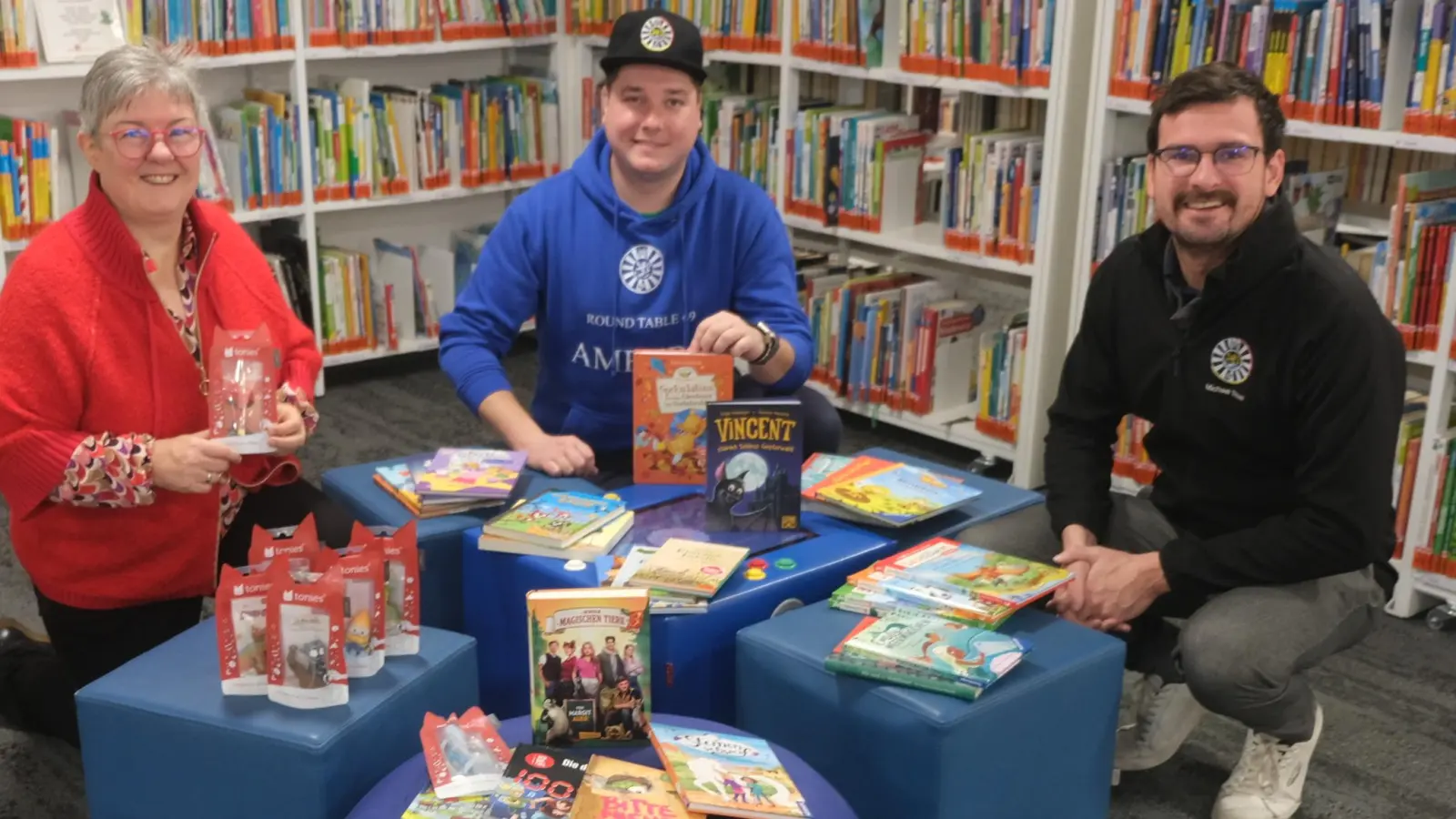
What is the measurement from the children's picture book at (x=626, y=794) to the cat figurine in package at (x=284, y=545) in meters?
0.49

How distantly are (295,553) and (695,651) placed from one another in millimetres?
579

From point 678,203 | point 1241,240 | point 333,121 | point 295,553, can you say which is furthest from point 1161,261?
point 333,121

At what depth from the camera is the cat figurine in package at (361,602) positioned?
192cm

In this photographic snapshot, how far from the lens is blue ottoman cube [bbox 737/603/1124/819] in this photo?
1.89 meters

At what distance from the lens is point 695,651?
7.02 ft

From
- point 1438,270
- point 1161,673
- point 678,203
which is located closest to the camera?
point 1161,673

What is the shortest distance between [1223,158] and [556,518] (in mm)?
1164

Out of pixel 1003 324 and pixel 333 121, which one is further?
pixel 333 121

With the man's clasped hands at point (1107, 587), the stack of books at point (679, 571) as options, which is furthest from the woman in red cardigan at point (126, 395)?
the man's clasped hands at point (1107, 587)

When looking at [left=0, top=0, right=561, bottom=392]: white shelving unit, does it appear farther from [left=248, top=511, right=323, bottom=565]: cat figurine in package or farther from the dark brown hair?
the dark brown hair

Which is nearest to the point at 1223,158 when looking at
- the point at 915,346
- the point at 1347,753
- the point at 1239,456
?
the point at 1239,456

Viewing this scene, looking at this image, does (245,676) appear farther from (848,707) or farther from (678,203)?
(678,203)

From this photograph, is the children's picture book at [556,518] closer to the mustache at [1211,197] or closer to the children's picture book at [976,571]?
the children's picture book at [976,571]

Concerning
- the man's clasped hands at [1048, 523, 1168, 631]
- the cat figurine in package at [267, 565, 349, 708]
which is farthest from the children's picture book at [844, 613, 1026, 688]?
the cat figurine in package at [267, 565, 349, 708]
